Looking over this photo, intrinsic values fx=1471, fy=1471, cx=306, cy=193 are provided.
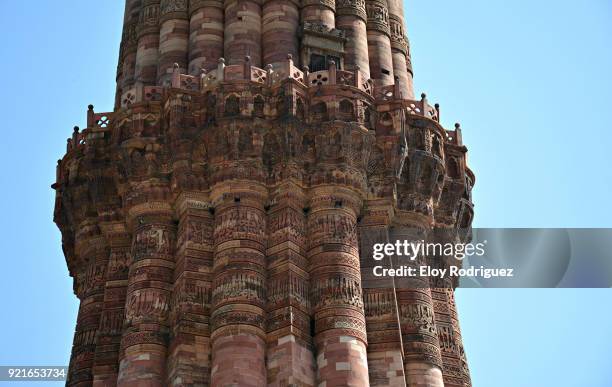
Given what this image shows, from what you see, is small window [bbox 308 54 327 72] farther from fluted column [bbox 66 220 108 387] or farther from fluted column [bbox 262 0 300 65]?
fluted column [bbox 66 220 108 387]

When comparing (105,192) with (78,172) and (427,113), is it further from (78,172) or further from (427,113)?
(427,113)

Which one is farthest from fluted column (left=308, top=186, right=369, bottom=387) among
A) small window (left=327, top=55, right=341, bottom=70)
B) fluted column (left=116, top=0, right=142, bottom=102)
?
fluted column (left=116, top=0, right=142, bottom=102)

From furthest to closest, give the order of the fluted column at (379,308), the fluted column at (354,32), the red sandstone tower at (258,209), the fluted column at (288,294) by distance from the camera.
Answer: the fluted column at (354,32)
the fluted column at (379,308)
the red sandstone tower at (258,209)
the fluted column at (288,294)

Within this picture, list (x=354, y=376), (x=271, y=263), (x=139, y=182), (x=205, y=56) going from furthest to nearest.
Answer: (x=205, y=56), (x=139, y=182), (x=271, y=263), (x=354, y=376)

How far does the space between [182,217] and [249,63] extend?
3048mm

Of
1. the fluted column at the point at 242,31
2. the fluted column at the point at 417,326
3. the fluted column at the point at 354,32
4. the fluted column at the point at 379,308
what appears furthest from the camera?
the fluted column at the point at 354,32

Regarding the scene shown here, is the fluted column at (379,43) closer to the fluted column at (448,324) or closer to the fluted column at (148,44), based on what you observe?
the fluted column at (448,324)

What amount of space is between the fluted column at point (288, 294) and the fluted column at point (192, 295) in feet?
3.29

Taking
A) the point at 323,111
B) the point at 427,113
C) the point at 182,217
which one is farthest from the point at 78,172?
the point at 427,113

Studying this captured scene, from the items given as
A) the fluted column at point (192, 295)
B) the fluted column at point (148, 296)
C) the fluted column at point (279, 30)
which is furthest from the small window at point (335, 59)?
the fluted column at point (148, 296)

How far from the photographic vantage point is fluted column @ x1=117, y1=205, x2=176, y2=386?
22578mm

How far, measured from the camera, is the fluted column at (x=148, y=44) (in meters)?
27.7

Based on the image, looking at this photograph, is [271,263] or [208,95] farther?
[208,95]

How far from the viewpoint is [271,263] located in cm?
2348
